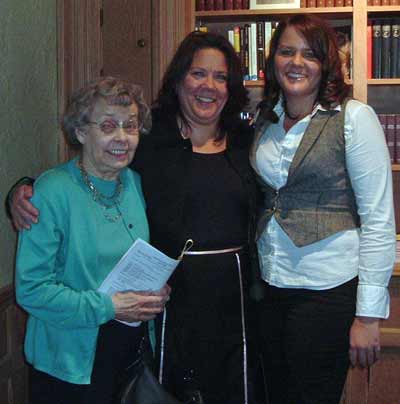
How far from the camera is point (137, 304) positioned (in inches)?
56.9

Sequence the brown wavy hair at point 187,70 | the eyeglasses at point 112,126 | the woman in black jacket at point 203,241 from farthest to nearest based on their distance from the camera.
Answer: the brown wavy hair at point 187,70
the woman in black jacket at point 203,241
the eyeglasses at point 112,126

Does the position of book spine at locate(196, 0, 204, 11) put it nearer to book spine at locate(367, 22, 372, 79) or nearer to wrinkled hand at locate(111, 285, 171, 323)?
book spine at locate(367, 22, 372, 79)

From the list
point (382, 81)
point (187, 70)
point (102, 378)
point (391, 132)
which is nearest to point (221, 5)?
point (382, 81)

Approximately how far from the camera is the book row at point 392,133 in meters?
2.85

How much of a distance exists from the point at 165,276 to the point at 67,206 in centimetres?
31

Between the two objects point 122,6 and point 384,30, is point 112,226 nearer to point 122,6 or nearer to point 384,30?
point 122,6

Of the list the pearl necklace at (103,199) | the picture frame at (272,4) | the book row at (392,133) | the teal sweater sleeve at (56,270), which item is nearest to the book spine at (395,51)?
the book row at (392,133)

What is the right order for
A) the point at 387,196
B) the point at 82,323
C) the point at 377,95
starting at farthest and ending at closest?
the point at 377,95
the point at 387,196
the point at 82,323

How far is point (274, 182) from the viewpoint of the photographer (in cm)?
161

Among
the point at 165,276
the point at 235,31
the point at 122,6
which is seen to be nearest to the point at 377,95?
the point at 235,31

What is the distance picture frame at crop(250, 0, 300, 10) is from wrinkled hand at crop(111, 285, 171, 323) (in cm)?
182

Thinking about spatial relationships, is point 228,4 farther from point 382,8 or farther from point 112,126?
point 112,126

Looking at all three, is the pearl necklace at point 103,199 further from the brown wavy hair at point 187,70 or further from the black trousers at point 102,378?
the brown wavy hair at point 187,70

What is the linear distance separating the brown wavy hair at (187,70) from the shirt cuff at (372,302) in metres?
0.67
